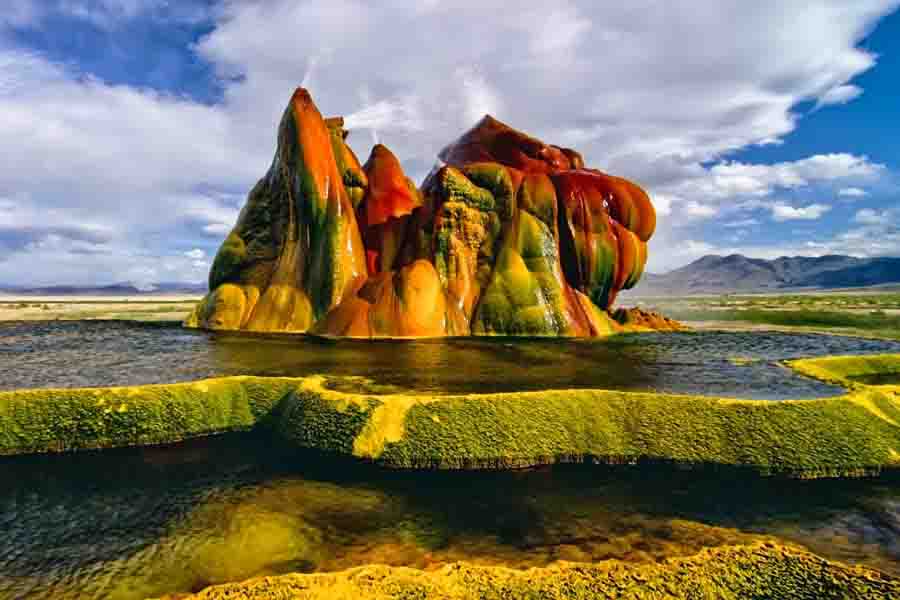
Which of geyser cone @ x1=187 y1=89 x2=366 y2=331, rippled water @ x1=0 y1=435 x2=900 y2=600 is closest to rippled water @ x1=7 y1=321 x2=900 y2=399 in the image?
geyser cone @ x1=187 y1=89 x2=366 y2=331

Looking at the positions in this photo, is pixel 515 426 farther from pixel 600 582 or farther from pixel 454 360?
pixel 454 360

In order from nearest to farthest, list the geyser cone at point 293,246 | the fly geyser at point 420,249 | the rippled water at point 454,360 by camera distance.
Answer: the rippled water at point 454,360 < the fly geyser at point 420,249 < the geyser cone at point 293,246

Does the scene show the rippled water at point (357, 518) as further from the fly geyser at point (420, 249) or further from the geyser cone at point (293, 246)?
the geyser cone at point (293, 246)

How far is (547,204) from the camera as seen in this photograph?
47.5 m

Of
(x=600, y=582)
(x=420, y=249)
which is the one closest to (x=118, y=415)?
(x=600, y=582)

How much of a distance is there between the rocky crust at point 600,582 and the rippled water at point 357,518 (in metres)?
0.64

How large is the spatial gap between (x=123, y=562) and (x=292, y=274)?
39091 mm

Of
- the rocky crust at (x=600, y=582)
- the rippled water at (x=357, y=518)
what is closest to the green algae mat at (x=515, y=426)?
the rippled water at (x=357, y=518)

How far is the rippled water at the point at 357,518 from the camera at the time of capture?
977 cm

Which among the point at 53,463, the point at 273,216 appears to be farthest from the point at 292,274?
the point at 53,463

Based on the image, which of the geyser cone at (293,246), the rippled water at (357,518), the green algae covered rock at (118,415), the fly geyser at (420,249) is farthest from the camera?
the geyser cone at (293,246)

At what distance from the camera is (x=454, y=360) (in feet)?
93.8

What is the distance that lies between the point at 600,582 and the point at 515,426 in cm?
701

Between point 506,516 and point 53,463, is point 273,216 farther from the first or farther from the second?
point 506,516
